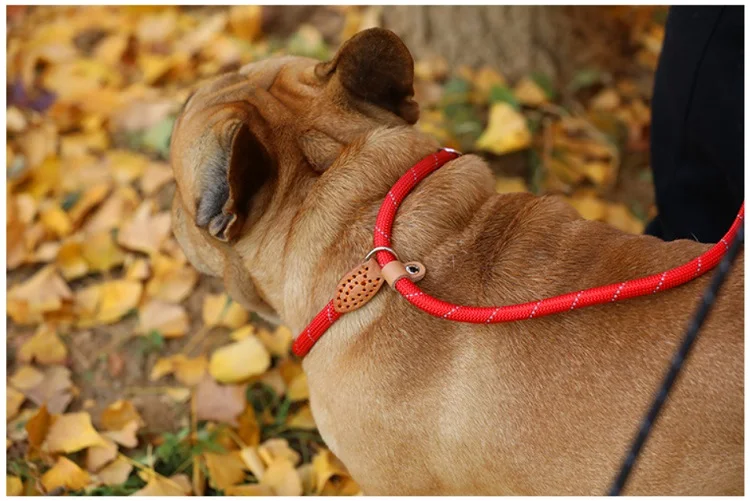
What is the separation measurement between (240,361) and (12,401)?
35.9 inches

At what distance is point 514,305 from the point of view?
188 centimetres

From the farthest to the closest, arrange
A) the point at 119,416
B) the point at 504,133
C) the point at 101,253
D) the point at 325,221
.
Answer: the point at 504,133 → the point at 101,253 → the point at 119,416 → the point at 325,221

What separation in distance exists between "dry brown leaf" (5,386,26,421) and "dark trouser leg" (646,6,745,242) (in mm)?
2673

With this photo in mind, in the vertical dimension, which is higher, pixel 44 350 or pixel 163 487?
Answer: pixel 44 350

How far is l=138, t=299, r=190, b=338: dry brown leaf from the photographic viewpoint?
128 inches

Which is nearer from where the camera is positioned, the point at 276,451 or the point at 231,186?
the point at 231,186

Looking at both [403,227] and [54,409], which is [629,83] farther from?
[54,409]

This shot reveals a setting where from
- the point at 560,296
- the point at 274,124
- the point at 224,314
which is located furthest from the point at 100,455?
the point at 560,296

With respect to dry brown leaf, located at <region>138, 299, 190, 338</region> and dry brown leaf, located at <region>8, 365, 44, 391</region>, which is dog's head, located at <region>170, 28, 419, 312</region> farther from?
dry brown leaf, located at <region>8, 365, 44, 391</region>

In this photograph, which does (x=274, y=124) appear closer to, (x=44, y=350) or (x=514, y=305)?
(x=514, y=305)

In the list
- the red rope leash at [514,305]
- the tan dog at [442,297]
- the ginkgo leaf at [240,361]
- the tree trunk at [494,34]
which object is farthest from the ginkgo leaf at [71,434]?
the tree trunk at [494,34]

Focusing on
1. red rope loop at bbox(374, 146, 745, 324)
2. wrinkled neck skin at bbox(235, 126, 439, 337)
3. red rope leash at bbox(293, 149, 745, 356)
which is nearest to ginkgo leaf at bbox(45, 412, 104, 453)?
wrinkled neck skin at bbox(235, 126, 439, 337)

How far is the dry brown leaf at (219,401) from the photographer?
9.70 feet

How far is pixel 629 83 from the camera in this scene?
4285 millimetres
